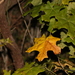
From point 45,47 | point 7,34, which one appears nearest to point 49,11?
point 45,47

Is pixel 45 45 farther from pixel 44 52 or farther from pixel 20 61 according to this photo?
pixel 20 61

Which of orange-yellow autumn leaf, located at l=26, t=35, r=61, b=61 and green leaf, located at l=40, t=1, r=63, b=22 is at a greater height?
green leaf, located at l=40, t=1, r=63, b=22

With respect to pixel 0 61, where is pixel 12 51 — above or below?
above

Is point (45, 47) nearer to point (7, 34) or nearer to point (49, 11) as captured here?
point (49, 11)

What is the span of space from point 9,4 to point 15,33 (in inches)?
185

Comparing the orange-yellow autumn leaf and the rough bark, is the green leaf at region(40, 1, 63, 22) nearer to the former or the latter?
the orange-yellow autumn leaf

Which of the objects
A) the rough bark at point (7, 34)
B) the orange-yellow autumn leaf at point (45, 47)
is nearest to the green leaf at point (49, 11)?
the orange-yellow autumn leaf at point (45, 47)

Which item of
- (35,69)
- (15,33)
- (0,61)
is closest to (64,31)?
Result: (35,69)

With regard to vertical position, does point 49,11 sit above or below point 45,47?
above

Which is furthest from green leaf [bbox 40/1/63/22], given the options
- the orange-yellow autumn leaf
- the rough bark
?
the rough bark

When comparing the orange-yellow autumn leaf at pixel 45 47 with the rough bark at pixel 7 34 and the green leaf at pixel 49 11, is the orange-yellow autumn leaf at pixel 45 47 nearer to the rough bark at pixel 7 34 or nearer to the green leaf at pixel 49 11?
the green leaf at pixel 49 11

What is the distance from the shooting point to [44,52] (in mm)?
1543

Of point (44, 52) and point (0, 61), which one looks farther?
point (0, 61)

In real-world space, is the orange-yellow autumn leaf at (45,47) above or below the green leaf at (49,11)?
below
